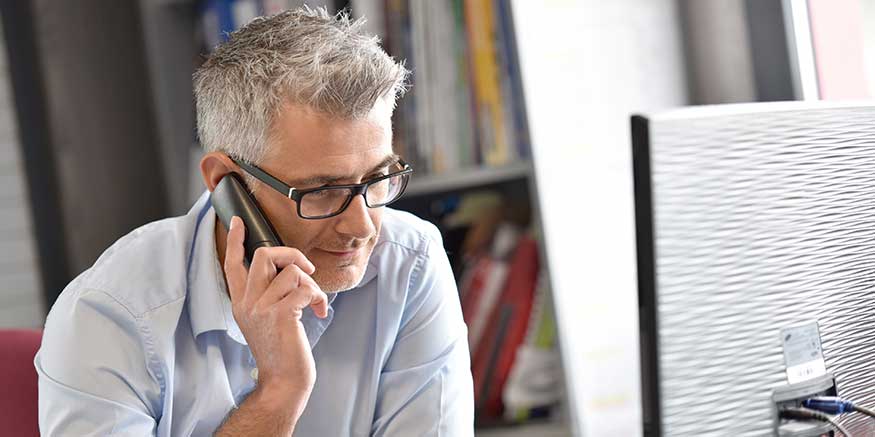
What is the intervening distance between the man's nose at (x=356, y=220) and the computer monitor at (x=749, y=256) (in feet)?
1.63

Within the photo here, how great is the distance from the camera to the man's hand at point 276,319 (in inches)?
48.0

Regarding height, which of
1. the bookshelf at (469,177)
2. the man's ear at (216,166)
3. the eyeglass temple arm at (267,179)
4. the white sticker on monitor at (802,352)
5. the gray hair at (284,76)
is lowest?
the white sticker on monitor at (802,352)

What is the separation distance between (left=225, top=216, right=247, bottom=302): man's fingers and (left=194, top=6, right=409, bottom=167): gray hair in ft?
0.28

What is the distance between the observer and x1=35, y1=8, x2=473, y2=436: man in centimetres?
121

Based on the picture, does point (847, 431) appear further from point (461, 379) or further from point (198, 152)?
point (198, 152)

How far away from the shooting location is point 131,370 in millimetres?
1217

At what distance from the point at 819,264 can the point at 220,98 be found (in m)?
0.74

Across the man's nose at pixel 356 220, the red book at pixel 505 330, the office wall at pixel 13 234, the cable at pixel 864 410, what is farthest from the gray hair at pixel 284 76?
the office wall at pixel 13 234

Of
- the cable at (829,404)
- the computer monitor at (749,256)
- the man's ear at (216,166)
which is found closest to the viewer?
the computer monitor at (749,256)

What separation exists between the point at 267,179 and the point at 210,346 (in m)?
0.23

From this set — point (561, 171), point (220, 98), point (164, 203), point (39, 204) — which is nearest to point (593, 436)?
point (561, 171)

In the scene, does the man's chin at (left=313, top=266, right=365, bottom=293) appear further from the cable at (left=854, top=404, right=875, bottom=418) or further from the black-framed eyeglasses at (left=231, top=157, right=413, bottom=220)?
the cable at (left=854, top=404, right=875, bottom=418)

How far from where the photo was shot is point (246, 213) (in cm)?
128

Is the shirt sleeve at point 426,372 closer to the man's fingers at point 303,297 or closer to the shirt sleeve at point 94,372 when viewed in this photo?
the man's fingers at point 303,297
